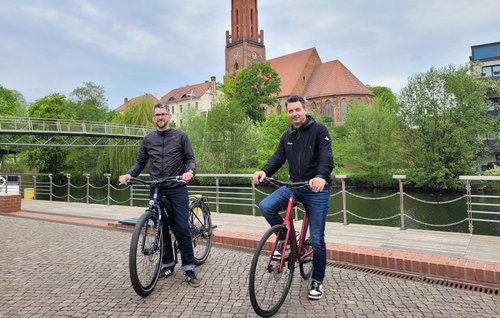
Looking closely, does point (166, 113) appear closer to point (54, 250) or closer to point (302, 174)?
point (302, 174)

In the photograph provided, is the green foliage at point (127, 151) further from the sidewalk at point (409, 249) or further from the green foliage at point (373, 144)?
the sidewalk at point (409, 249)

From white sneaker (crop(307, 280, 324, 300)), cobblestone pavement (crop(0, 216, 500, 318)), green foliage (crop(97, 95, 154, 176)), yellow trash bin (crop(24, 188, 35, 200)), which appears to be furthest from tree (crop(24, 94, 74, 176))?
white sneaker (crop(307, 280, 324, 300))

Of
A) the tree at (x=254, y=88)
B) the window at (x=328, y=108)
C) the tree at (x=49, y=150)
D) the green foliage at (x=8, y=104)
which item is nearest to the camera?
the tree at (x=49, y=150)

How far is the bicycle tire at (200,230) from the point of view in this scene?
4.61 metres

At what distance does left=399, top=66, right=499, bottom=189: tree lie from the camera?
92.3ft

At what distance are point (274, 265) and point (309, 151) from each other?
1068 millimetres

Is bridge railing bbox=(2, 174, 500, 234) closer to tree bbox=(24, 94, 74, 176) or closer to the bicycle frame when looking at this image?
the bicycle frame

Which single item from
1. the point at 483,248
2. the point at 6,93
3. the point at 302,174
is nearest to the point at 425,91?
the point at 483,248

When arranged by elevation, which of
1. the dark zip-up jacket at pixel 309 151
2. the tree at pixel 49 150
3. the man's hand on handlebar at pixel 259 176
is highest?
the tree at pixel 49 150

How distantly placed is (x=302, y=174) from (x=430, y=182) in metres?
28.3

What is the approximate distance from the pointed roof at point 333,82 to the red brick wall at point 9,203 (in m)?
53.1

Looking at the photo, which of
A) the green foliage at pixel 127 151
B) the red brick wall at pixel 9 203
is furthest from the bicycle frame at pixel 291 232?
the green foliage at pixel 127 151

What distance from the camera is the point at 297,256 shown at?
11.5ft

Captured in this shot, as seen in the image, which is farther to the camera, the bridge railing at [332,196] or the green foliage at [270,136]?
the green foliage at [270,136]
